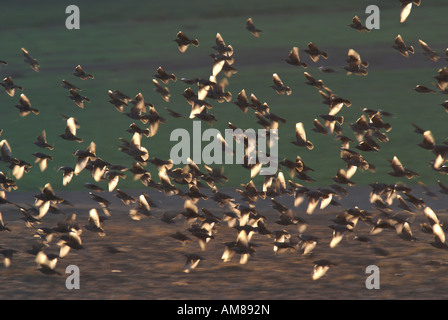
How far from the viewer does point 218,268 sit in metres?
7.70

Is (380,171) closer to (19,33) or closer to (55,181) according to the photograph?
(55,181)

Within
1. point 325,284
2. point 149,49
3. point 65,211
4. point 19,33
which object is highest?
point 19,33

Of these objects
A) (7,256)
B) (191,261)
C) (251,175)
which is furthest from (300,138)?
(7,256)

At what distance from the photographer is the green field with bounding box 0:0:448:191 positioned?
14.5 meters

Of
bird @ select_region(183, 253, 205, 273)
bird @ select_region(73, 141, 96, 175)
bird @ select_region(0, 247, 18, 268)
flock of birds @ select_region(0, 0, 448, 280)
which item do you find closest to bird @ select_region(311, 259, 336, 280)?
flock of birds @ select_region(0, 0, 448, 280)

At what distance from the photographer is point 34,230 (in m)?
9.25

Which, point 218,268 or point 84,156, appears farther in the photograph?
point 84,156

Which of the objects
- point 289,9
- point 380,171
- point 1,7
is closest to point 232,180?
point 380,171

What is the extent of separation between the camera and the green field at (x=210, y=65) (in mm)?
14469

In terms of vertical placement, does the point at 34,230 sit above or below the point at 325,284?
above

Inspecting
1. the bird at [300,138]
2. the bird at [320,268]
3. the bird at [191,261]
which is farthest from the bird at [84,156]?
the bird at [320,268]

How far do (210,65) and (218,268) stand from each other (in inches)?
557

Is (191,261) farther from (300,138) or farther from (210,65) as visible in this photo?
(210,65)

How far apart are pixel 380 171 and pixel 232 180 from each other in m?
2.65
